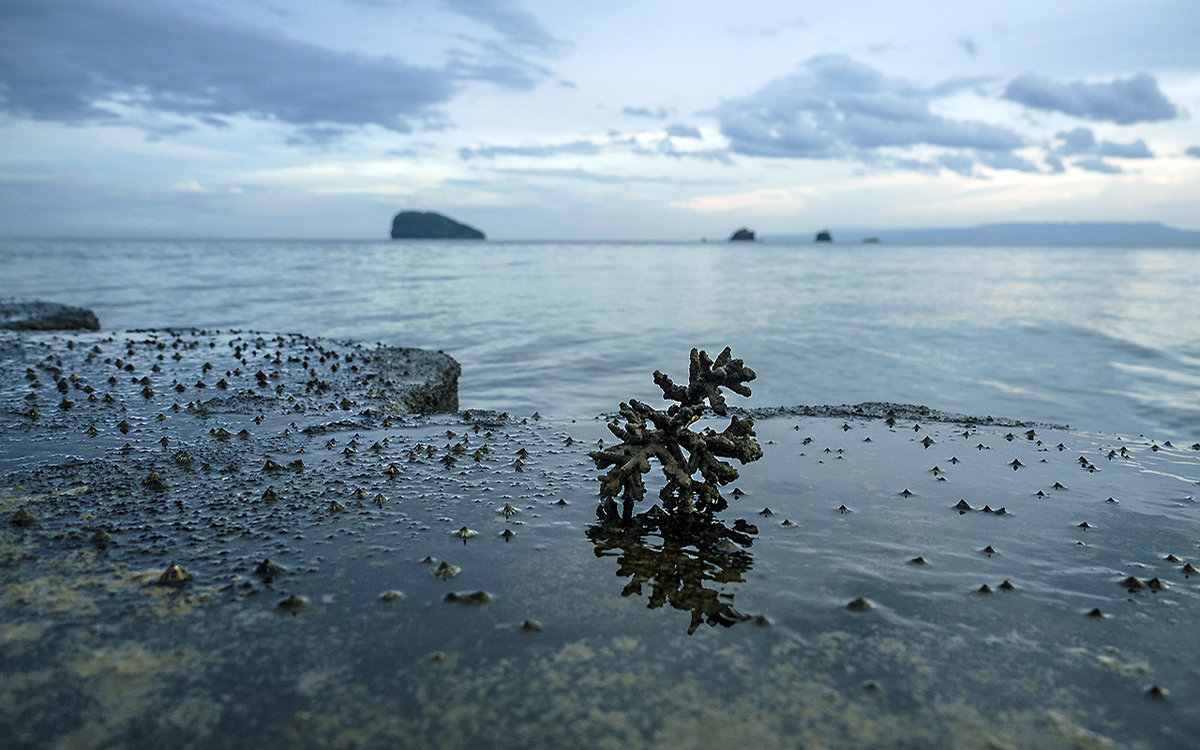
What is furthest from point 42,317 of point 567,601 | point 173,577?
point 567,601

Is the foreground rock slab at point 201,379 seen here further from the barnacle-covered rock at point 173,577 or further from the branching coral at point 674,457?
the branching coral at point 674,457

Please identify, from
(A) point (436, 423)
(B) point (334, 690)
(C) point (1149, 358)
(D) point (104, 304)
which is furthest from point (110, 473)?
(D) point (104, 304)

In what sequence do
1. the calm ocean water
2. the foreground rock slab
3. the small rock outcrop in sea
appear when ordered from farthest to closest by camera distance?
the small rock outcrop in sea, the calm ocean water, the foreground rock slab

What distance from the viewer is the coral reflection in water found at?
5566 millimetres

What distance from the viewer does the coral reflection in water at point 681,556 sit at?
5.57 meters

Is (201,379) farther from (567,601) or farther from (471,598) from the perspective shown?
(567,601)

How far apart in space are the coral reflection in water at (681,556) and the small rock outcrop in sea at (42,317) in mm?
27544

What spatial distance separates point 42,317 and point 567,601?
30.3m

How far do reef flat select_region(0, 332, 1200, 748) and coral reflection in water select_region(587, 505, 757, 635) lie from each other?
0.04 meters

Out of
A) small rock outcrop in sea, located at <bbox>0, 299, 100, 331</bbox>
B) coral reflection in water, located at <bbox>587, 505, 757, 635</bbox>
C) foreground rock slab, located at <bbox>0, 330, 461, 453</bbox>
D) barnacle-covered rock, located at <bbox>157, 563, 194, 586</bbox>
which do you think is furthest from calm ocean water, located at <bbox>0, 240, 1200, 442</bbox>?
barnacle-covered rock, located at <bbox>157, 563, 194, 586</bbox>

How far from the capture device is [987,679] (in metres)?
4.57

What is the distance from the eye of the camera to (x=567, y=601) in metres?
5.52

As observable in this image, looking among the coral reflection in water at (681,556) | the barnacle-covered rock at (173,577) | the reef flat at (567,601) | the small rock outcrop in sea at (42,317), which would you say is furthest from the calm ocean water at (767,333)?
the barnacle-covered rock at (173,577)

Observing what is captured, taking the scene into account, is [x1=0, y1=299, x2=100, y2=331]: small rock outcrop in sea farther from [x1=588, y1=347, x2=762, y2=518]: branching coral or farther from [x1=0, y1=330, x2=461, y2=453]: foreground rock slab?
[x1=588, y1=347, x2=762, y2=518]: branching coral
